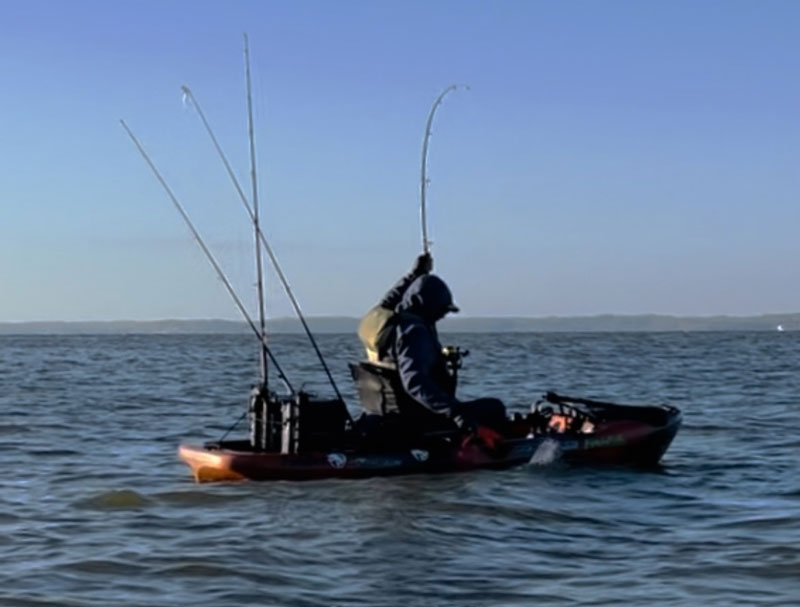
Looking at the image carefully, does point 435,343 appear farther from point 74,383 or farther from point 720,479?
point 74,383

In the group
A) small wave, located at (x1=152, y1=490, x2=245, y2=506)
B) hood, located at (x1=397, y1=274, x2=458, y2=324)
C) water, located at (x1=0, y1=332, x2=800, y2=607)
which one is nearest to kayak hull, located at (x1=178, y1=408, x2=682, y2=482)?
water, located at (x1=0, y1=332, x2=800, y2=607)

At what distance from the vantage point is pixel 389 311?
44.0ft

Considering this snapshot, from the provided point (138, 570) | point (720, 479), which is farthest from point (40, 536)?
point (720, 479)

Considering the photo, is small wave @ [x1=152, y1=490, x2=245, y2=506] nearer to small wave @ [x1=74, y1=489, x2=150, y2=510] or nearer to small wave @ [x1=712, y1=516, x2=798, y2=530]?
small wave @ [x1=74, y1=489, x2=150, y2=510]

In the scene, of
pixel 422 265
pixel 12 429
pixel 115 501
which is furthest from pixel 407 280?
pixel 12 429

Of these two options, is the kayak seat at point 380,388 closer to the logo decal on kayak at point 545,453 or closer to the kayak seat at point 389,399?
the kayak seat at point 389,399

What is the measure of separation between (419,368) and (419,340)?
238mm

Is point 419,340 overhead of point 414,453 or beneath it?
overhead

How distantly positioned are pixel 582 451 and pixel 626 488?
1.07m

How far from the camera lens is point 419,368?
42.6 feet

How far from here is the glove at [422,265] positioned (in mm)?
13602

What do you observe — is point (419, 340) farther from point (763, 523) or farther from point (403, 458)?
point (763, 523)

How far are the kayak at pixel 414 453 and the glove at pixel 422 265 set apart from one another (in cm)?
141

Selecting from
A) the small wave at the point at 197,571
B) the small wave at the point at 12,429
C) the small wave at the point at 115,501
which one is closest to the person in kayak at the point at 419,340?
the small wave at the point at 115,501
